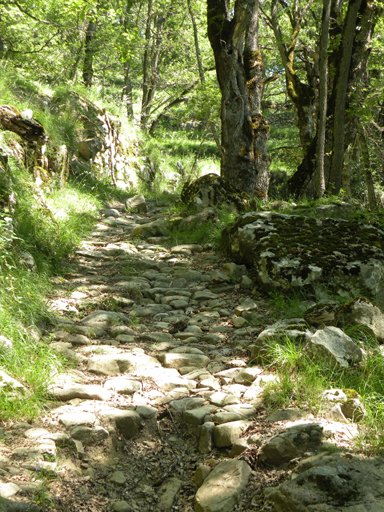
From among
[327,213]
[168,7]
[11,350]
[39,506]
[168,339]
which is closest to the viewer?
[39,506]

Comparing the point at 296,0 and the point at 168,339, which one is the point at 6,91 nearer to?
the point at 168,339

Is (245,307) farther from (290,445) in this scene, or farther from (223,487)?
(223,487)

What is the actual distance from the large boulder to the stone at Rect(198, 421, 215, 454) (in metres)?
2.43

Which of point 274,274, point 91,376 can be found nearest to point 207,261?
point 274,274

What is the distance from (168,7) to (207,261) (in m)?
14.4

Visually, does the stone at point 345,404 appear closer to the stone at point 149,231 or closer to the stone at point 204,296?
the stone at point 204,296

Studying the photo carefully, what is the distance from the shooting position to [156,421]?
9.39ft

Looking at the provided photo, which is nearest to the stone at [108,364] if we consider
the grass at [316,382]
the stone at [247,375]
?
the stone at [247,375]


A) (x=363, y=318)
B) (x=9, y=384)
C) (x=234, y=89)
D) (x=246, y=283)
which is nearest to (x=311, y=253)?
(x=246, y=283)

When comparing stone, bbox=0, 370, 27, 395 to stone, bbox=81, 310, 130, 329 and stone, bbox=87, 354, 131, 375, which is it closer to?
stone, bbox=87, 354, 131, 375

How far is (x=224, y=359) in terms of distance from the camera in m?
3.71

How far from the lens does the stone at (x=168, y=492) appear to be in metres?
2.26

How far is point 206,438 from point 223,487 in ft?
1.64

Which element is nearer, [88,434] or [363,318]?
[88,434]
